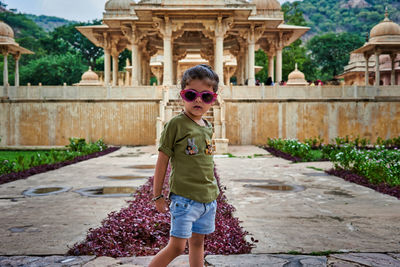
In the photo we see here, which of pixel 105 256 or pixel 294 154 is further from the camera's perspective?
pixel 294 154

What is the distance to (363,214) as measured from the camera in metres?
5.25

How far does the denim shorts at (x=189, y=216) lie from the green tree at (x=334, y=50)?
211 feet

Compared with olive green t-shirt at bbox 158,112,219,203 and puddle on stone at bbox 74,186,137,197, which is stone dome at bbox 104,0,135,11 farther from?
olive green t-shirt at bbox 158,112,219,203

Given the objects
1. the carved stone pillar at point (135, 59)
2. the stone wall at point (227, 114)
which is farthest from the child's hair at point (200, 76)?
the carved stone pillar at point (135, 59)

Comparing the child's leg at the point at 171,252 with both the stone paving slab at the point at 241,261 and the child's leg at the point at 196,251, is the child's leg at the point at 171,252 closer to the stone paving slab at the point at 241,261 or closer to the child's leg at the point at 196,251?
the child's leg at the point at 196,251

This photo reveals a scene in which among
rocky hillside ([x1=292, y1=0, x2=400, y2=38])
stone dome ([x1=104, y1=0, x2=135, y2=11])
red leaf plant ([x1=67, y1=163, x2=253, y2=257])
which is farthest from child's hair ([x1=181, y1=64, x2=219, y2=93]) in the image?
rocky hillside ([x1=292, y1=0, x2=400, y2=38])

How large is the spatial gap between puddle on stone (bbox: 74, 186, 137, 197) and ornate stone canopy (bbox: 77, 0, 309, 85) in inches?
514

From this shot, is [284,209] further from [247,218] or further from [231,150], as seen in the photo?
[231,150]

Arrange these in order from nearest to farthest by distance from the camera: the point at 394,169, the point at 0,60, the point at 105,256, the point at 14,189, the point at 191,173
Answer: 1. the point at 191,173
2. the point at 105,256
3. the point at 14,189
4. the point at 394,169
5. the point at 0,60

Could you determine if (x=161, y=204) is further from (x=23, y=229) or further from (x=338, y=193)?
(x=338, y=193)

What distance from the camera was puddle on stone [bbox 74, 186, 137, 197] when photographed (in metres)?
6.77

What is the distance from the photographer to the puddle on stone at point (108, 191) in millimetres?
6773

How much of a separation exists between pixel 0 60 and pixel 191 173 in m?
55.8

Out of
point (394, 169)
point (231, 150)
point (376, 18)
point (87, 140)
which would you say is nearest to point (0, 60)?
point (87, 140)
